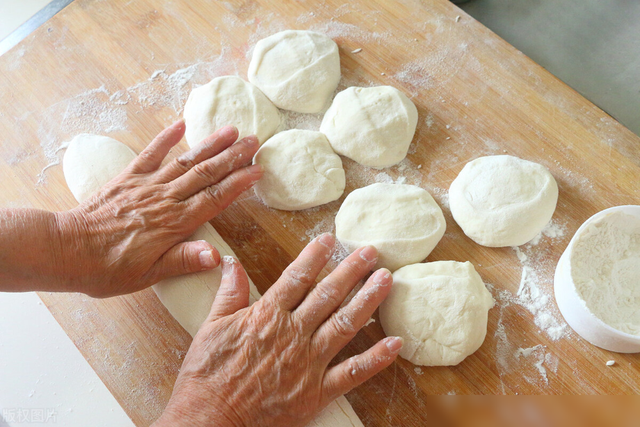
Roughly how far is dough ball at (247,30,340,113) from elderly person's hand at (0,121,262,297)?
24 cm

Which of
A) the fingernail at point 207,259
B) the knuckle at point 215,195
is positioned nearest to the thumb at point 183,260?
the fingernail at point 207,259

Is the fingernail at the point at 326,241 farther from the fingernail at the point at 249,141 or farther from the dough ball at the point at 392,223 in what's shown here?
the fingernail at the point at 249,141

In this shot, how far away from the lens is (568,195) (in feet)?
4.48

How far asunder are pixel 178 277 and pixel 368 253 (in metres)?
0.54

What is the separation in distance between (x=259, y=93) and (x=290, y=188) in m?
0.36

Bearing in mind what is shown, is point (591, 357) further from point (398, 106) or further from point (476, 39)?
point (476, 39)

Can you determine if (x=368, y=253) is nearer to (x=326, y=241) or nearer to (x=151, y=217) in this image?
(x=326, y=241)

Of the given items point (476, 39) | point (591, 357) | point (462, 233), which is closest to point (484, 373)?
point (591, 357)

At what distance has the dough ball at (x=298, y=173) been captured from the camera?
1.33 m

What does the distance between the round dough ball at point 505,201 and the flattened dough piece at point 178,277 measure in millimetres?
625

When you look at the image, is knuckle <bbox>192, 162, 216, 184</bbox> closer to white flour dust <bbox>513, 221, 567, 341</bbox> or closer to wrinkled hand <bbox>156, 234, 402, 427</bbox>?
wrinkled hand <bbox>156, 234, 402, 427</bbox>

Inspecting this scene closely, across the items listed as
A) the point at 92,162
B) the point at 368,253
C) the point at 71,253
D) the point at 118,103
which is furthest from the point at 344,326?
the point at 118,103

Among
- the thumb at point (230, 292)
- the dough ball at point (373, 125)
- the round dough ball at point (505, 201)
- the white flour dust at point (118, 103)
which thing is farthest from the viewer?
the white flour dust at point (118, 103)

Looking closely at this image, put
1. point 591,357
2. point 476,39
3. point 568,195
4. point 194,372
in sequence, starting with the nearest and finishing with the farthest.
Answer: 1. point 194,372
2. point 591,357
3. point 568,195
4. point 476,39
